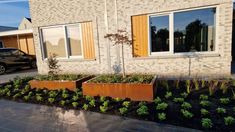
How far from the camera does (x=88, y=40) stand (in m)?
8.42

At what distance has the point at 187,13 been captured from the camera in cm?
683

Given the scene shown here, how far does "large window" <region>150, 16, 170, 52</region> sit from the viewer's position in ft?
23.5

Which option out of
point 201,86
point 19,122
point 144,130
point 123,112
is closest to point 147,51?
point 201,86

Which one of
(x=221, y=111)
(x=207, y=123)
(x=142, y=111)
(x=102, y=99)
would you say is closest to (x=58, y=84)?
(x=102, y=99)

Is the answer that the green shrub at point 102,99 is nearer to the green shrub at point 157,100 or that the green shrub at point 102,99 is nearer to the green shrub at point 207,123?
the green shrub at point 157,100

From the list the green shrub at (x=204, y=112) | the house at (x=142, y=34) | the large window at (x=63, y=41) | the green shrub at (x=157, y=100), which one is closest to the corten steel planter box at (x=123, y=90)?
the green shrub at (x=157, y=100)

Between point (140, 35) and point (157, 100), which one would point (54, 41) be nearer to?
point (140, 35)

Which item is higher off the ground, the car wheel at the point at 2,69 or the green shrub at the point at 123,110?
the car wheel at the point at 2,69

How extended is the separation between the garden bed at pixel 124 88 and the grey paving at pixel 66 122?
983 mm

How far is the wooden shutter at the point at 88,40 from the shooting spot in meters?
8.32

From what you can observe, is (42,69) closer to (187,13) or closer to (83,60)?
(83,60)

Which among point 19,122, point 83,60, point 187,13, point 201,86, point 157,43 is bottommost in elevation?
point 19,122

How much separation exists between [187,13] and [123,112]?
482cm

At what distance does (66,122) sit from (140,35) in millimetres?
4839
